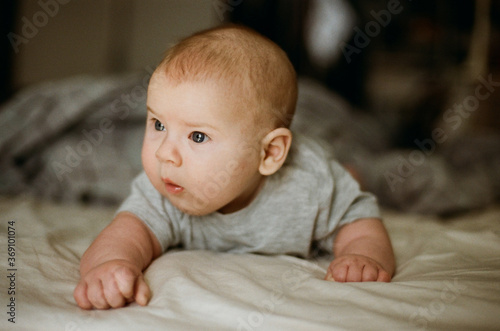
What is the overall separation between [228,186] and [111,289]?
0.91 feet

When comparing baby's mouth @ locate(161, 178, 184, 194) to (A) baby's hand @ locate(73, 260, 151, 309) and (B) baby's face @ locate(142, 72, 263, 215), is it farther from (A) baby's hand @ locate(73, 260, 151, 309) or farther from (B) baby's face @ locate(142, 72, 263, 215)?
(A) baby's hand @ locate(73, 260, 151, 309)

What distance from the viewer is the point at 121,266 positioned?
0.64 m

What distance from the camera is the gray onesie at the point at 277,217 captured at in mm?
889

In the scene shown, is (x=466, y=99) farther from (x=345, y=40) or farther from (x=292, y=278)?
(x=292, y=278)

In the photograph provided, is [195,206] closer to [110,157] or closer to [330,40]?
[110,157]

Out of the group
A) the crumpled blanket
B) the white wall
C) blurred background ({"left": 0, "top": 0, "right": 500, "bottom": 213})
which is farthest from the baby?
the white wall

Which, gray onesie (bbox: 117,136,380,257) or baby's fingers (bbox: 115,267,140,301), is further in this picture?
gray onesie (bbox: 117,136,380,257)

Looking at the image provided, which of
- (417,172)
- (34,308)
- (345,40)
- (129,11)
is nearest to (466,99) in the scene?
(345,40)

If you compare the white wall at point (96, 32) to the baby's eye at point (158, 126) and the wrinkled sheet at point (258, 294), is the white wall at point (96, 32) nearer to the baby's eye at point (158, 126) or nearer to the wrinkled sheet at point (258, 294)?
the wrinkled sheet at point (258, 294)

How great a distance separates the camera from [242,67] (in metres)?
0.77

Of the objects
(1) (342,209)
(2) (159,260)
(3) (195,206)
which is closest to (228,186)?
(3) (195,206)

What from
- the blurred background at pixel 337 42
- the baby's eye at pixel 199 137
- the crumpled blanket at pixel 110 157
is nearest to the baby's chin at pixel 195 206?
the baby's eye at pixel 199 137

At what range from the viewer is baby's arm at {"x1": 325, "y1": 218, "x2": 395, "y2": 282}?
2.37 feet

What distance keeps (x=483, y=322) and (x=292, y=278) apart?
0.27 metres
